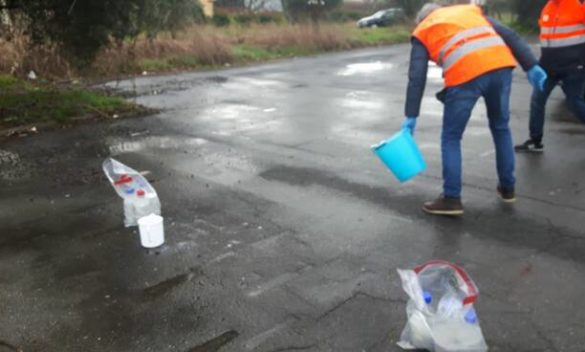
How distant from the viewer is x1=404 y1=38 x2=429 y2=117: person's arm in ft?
15.0

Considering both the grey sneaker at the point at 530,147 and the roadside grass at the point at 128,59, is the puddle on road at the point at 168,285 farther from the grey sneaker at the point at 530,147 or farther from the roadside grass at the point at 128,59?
the roadside grass at the point at 128,59

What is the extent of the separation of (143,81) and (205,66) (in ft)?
11.0

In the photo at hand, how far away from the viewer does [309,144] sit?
7238mm

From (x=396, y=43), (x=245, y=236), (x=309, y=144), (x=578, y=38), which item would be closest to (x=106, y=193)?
(x=245, y=236)

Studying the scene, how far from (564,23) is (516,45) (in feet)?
5.40

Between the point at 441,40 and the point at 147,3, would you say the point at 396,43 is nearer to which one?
the point at 147,3

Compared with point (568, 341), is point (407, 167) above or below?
above

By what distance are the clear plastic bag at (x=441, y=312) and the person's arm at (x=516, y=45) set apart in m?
2.64

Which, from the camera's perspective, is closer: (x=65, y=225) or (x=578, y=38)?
(x=65, y=225)

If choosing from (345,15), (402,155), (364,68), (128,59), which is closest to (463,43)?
(402,155)

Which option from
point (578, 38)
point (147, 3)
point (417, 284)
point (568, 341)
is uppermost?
point (147, 3)

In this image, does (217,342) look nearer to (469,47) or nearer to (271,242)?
(271,242)

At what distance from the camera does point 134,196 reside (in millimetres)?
4648

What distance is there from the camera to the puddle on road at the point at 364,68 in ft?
48.1
